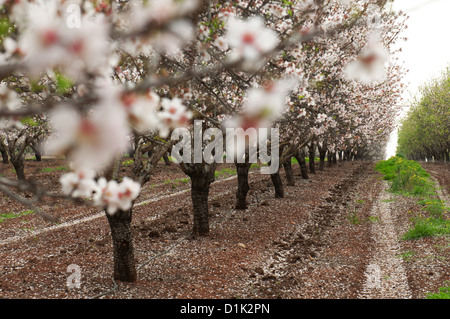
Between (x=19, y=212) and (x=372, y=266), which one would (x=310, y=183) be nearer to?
(x=372, y=266)

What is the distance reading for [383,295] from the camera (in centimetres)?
659

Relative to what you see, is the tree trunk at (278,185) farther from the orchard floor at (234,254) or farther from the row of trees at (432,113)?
the row of trees at (432,113)

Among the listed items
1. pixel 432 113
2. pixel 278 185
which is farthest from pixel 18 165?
pixel 432 113

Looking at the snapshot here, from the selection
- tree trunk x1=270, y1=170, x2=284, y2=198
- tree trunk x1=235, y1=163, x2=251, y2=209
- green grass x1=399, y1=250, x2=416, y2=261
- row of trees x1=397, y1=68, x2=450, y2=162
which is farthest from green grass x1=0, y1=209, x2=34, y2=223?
row of trees x1=397, y1=68, x2=450, y2=162

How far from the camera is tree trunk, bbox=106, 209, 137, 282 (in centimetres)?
646

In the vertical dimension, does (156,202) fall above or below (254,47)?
below

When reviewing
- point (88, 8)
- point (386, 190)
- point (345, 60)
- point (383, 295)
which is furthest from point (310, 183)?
point (88, 8)

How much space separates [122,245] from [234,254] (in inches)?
121

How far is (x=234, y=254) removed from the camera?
8461 millimetres

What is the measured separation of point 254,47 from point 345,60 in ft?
29.3

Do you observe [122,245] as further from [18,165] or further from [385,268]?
[18,165]

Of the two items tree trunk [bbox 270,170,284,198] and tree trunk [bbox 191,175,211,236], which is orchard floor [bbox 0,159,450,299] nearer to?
tree trunk [bbox 191,175,211,236]

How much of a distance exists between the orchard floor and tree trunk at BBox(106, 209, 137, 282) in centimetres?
21
